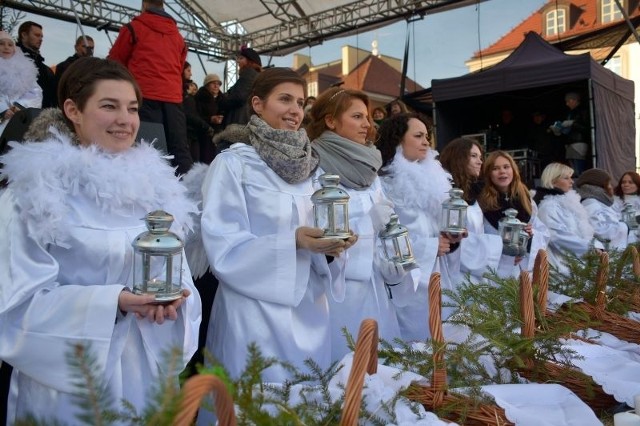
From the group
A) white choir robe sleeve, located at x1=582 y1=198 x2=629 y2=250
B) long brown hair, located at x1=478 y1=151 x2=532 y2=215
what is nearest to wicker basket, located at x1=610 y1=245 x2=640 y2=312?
Answer: long brown hair, located at x1=478 y1=151 x2=532 y2=215

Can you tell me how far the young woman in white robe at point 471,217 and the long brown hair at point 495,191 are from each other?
0.17 m

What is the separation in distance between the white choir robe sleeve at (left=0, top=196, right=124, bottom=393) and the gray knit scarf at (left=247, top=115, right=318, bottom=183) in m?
1.04

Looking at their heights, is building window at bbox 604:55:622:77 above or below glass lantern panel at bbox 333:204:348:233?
above

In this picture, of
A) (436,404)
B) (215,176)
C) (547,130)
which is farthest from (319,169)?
(547,130)

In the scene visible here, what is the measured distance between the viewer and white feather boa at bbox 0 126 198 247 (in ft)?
5.70

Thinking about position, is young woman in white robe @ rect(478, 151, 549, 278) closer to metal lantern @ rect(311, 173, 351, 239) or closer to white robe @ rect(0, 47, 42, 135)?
metal lantern @ rect(311, 173, 351, 239)

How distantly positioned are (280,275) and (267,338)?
27cm

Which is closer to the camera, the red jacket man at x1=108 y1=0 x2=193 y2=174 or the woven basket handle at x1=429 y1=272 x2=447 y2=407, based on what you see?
the woven basket handle at x1=429 y1=272 x2=447 y2=407

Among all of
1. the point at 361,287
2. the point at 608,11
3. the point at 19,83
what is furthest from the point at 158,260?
the point at 608,11

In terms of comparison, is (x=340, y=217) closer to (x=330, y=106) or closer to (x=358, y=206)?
(x=358, y=206)

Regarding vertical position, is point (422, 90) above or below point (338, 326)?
above

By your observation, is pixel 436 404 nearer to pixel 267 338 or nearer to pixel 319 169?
pixel 267 338

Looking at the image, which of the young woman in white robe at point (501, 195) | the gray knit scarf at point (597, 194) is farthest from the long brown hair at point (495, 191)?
the gray knit scarf at point (597, 194)

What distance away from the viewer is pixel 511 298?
7.05ft
